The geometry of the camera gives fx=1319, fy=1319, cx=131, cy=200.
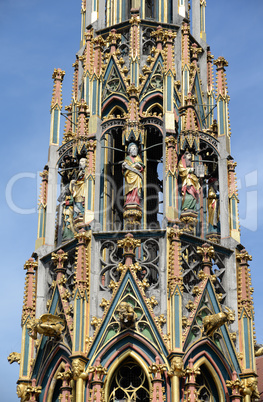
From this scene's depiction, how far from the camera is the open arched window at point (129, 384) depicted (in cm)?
3659

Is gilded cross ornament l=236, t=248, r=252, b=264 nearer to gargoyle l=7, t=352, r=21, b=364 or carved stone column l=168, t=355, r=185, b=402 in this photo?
carved stone column l=168, t=355, r=185, b=402

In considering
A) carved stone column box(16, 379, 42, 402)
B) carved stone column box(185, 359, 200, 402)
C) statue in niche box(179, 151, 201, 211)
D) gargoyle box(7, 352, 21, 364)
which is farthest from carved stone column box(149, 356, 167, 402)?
statue in niche box(179, 151, 201, 211)

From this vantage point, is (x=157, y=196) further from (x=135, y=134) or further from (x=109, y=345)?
(x=109, y=345)

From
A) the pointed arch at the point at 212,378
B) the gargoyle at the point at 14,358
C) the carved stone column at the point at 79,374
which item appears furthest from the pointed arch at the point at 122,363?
the gargoyle at the point at 14,358

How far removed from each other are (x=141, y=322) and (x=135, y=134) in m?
6.40

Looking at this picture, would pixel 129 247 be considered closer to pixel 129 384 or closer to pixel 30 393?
pixel 129 384

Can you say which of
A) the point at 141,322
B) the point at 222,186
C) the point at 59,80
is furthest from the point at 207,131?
the point at 141,322

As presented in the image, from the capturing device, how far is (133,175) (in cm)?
3991

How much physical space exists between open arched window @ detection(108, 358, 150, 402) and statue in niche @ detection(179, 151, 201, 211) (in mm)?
5557

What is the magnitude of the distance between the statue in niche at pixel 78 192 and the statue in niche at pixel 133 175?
1.39 meters

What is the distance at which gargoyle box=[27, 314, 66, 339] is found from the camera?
123 ft

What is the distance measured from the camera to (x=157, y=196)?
4203cm

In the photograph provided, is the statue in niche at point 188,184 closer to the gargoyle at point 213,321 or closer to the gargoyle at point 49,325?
the gargoyle at point 213,321

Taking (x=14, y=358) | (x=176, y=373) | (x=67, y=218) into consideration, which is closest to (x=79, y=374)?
(x=176, y=373)
